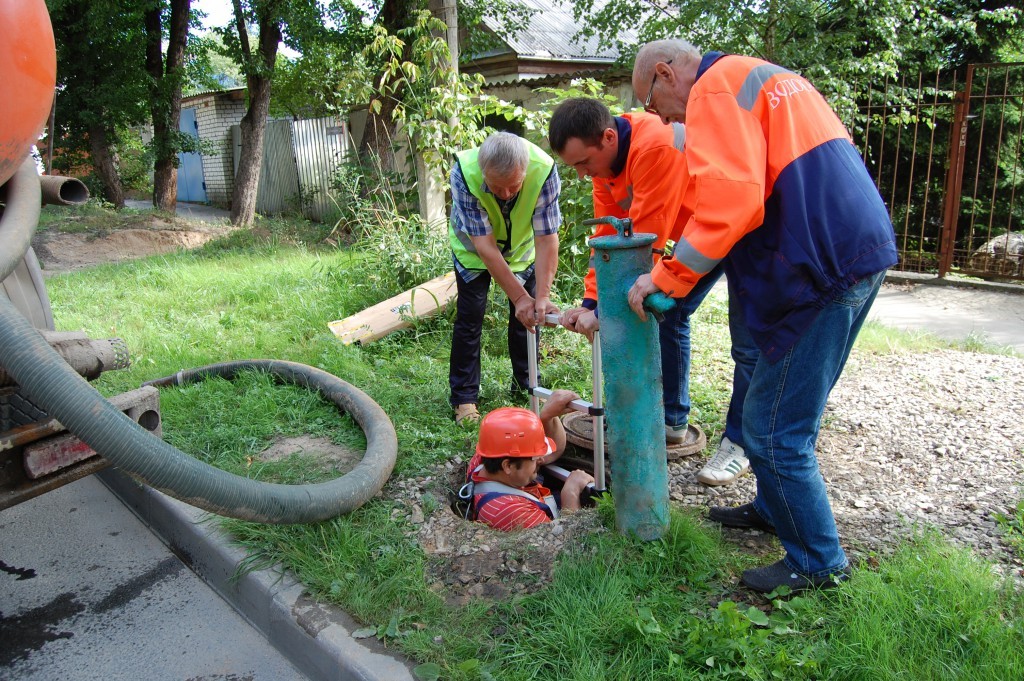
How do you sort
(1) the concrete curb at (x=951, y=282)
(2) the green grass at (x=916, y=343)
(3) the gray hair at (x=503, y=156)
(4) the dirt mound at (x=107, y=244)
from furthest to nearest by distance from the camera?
(4) the dirt mound at (x=107, y=244) < (1) the concrete curb at (x=951, y=282) < (2) the green grass at (x=916, y=343) < (3) the gray hair at (x=503, y=156)

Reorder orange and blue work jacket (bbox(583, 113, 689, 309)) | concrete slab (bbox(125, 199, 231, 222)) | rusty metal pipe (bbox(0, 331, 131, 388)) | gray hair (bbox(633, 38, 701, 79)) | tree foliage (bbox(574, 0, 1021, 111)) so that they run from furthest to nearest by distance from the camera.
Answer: concrete slab (bbox(125, 199, 231, 222)), tree foliage (bbox(574, 0, 1021, 111)), orange and blue work jacket (bbox(583, 113, 689, 309)), rusty metal pipe (bbox(0, 331, 131, 388)), gray hair (bbox(633, 38, 701, 79))

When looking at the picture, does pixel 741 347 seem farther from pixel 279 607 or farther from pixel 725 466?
pixel 279 607

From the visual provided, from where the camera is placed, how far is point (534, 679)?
2.17 meters

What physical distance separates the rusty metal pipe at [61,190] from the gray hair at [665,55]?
7.44 feet

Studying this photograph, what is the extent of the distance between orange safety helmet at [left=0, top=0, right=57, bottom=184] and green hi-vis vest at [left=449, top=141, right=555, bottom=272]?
6.93 ft

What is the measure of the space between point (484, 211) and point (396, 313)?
204cm

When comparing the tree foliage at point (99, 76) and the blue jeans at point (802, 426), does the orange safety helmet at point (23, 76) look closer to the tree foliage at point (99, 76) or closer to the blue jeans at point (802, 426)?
the blue jeans at point (802, 426)

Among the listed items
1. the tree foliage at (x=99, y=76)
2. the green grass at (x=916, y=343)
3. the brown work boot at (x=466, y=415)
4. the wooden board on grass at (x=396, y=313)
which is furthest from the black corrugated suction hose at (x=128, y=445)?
the tree foliage at (x=99, y=76)

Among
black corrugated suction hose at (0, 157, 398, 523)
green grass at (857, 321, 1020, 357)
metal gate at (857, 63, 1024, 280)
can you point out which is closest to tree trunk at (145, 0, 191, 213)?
metal gate at (857, 63, 1024, 280)

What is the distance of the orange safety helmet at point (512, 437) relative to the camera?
132 inches

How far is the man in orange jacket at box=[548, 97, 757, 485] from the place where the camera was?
302 cm

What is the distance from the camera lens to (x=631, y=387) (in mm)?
2650

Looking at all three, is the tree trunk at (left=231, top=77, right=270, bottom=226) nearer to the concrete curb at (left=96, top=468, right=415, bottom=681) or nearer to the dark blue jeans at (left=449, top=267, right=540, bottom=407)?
the dark blue jeans at (left=449, top=267, right=540, bottom=407)

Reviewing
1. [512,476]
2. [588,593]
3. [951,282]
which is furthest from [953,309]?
[588,593]
